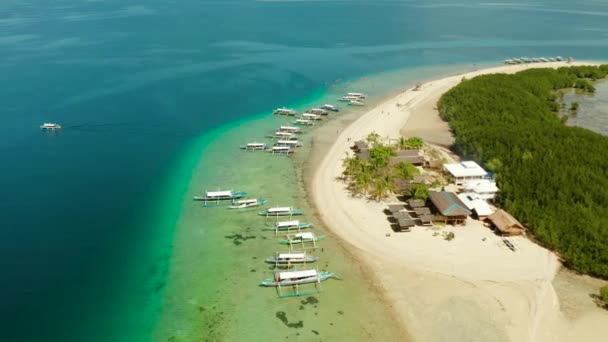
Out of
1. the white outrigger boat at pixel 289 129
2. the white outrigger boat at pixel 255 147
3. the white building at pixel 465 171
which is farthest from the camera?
the white outrigger boat at pixel 289 129

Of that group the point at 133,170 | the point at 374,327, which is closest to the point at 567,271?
the point at 374,327

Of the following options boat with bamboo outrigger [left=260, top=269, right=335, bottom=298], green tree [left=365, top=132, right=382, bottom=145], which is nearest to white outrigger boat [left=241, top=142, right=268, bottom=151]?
green tree [left=365, top=132, right=382, bottom=145]

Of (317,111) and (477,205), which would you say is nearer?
(477,205)

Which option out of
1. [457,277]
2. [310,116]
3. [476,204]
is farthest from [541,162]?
[310,116]

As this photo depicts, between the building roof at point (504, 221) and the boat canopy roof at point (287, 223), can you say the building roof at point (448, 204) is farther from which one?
the boat canopy roof at point (287, 223)

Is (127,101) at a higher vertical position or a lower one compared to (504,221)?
higher

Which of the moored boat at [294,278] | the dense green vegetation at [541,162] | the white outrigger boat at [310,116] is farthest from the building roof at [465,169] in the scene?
the white outrigger boat at [310,116]

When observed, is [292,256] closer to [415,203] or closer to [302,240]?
[302,240]
